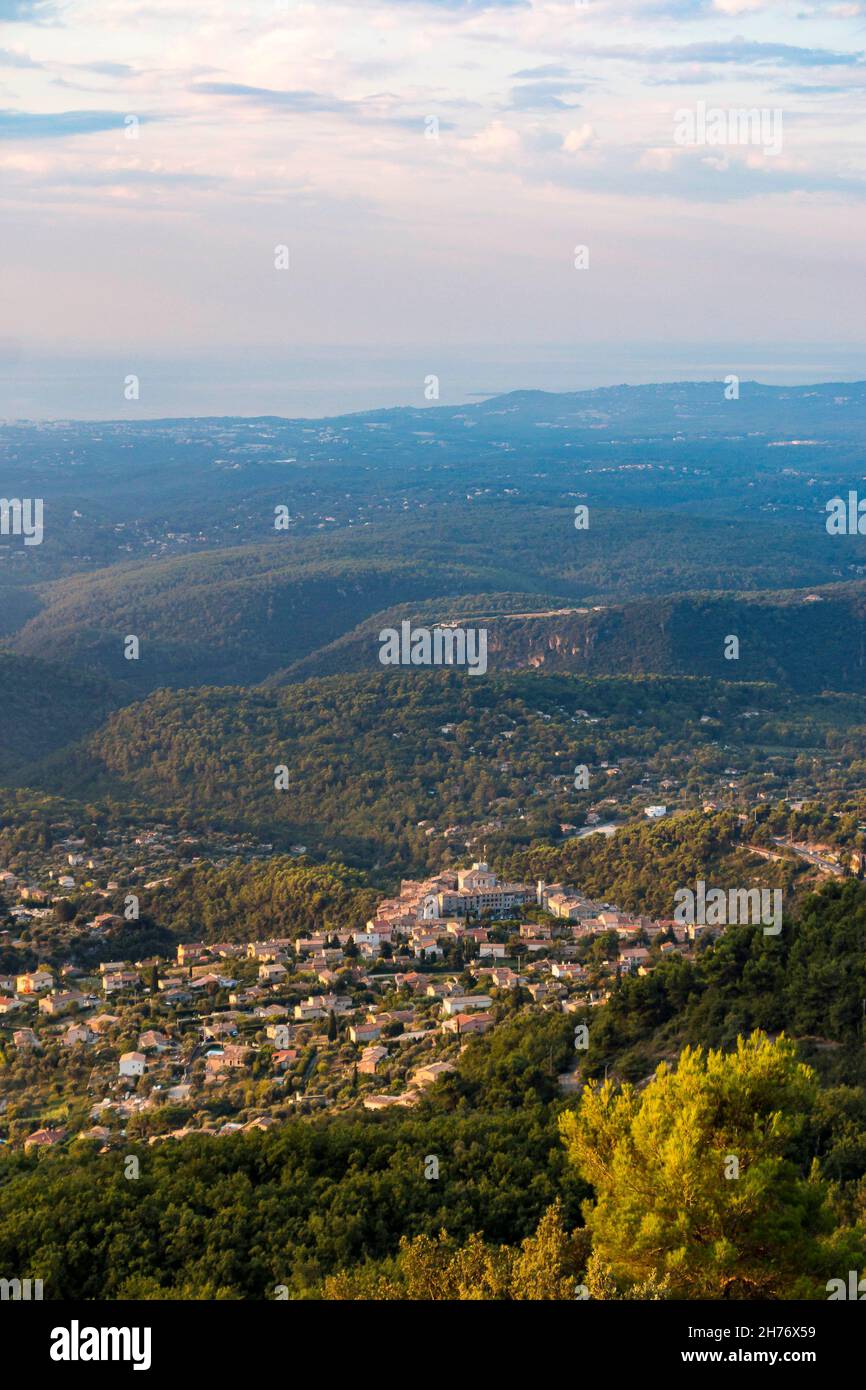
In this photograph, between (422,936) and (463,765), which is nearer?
(422,936)

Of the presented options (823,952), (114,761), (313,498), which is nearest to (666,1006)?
(823,952)

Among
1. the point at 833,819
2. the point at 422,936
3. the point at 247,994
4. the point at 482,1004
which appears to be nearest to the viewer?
the point at 482,1004

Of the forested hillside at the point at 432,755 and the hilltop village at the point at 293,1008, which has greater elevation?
the forested hillside at the point at 432,755

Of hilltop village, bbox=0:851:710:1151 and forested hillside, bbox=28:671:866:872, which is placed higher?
forested hillside, bbox=28:671:866:872

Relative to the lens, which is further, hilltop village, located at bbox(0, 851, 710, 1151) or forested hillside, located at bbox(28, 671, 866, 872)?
forested hillside, located at bbox(28, 671, 866, 872)

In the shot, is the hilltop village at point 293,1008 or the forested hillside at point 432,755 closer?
the hilltop village at point 293,1008

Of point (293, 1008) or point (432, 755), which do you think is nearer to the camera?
point (293, 1008)

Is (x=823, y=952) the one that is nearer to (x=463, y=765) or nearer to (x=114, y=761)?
(x=463, y=765)

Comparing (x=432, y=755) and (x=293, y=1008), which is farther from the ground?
(x=432, y=755)
